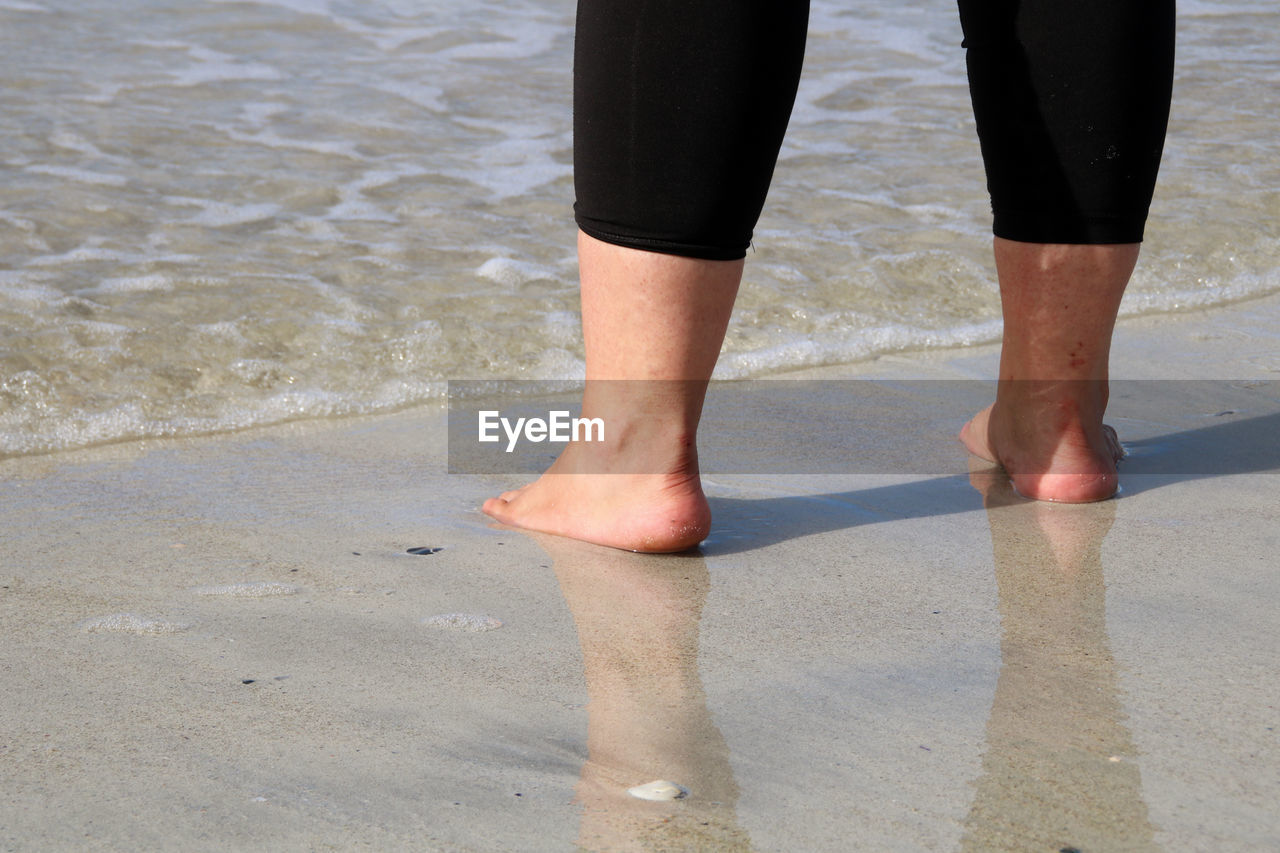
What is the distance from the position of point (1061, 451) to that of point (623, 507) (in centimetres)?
60

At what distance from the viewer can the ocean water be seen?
2.42 meters

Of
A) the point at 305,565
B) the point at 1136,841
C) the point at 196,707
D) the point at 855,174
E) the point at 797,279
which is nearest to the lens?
the point at 1136,841

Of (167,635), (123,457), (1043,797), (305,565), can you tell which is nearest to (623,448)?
(305,565)

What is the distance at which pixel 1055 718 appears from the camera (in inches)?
43.7

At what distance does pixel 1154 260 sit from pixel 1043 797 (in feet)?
7.81

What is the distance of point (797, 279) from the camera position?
2.97m

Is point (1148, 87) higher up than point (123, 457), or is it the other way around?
point (1148, 87)

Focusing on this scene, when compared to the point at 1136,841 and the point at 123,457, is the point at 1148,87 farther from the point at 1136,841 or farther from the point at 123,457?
the point at 123,457

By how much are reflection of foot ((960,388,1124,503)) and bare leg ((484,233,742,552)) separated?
19.3 inches

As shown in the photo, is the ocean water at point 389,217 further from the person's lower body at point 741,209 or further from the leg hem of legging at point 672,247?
the leg hem of legging at point 672,247

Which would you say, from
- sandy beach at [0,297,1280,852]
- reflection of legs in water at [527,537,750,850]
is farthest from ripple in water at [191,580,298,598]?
reflection of legs in water at [527,537,750,850]

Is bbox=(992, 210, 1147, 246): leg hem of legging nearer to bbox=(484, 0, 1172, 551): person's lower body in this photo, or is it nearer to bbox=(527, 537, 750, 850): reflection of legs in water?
bbox=(484, 0, 1172, 551): person's lower body

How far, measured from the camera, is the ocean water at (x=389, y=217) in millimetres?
2418

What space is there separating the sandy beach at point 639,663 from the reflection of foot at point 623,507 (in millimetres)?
28
